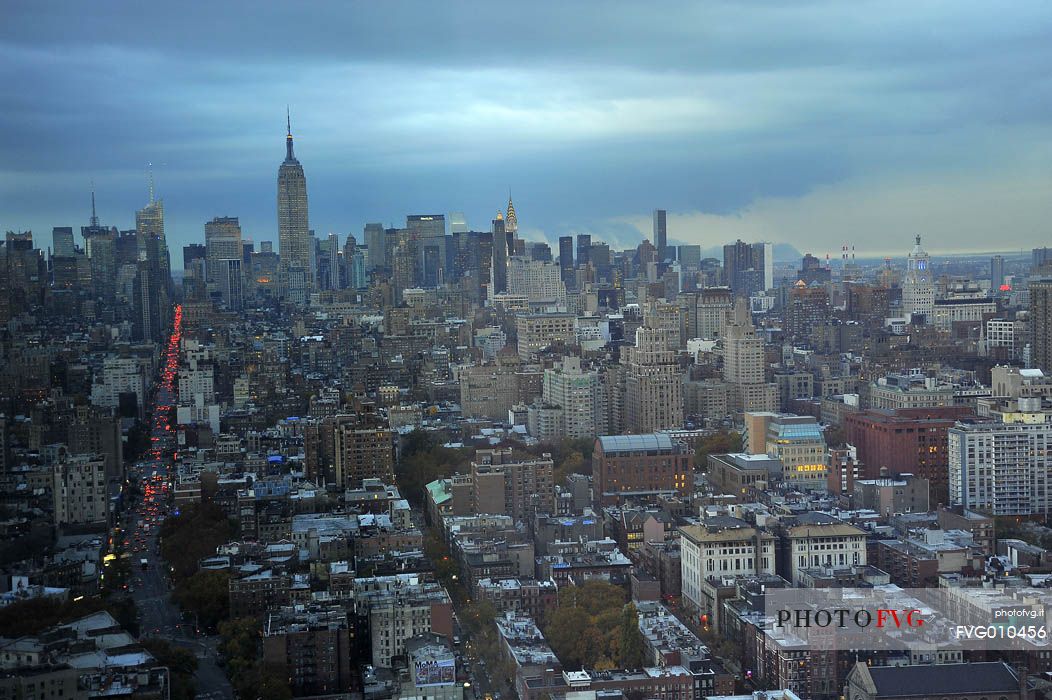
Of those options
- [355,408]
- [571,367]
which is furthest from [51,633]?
[571,367]

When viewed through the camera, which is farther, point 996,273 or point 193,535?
point 996,273

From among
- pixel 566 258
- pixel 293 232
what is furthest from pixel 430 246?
pixel 566 258

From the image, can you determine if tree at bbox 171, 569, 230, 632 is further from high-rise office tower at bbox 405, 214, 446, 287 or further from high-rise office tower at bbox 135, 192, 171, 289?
high-rise office tower at bbox 405, 214, 446, 287

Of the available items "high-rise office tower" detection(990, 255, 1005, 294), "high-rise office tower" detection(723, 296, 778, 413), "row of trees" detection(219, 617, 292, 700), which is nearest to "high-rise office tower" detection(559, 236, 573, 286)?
"high-rise office tower" detection(723, 296, 778, 413)

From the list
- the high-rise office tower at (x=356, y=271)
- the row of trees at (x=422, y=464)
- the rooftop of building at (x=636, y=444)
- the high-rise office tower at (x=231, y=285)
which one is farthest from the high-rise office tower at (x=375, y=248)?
the rooftop of building at (x=636, y=444)

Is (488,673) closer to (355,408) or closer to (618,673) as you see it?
(618,673)

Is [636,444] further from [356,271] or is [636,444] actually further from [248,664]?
[356,271]
